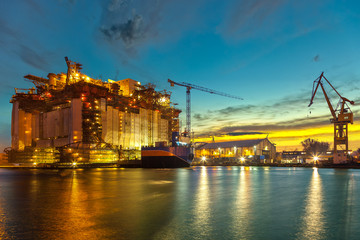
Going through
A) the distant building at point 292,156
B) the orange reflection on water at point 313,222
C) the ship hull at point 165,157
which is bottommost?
the distant building at point 292,156

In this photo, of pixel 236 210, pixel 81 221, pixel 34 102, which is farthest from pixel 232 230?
pixel 34 102

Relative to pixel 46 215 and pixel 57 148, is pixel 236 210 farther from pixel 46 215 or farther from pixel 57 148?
pixel 57 148

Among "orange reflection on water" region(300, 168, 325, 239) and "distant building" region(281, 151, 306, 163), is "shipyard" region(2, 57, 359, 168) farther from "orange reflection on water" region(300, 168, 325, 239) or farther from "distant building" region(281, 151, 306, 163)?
"orange reflection on water" region(300, 168, 325, 239)

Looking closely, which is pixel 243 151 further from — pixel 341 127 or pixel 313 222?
pixel 313 222

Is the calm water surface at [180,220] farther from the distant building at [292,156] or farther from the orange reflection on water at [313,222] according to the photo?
the distant building at [292,156]

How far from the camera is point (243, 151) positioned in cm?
15250

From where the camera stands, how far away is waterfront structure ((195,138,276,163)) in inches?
5812

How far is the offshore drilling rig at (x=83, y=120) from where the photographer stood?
11212 centimetres

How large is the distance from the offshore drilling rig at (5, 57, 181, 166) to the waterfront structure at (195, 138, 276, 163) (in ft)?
104

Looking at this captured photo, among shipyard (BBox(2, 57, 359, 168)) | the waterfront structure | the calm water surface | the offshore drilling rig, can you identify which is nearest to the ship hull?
shipyard (BBox(2, 57, 359, 168))

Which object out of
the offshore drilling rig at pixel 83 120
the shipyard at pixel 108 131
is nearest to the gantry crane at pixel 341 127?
the shipyard at pixel 108 131

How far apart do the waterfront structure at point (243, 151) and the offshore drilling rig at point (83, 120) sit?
31.6 meters

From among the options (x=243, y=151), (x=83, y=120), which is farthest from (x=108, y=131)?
(x=243, y=151)

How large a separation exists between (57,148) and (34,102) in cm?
3591
